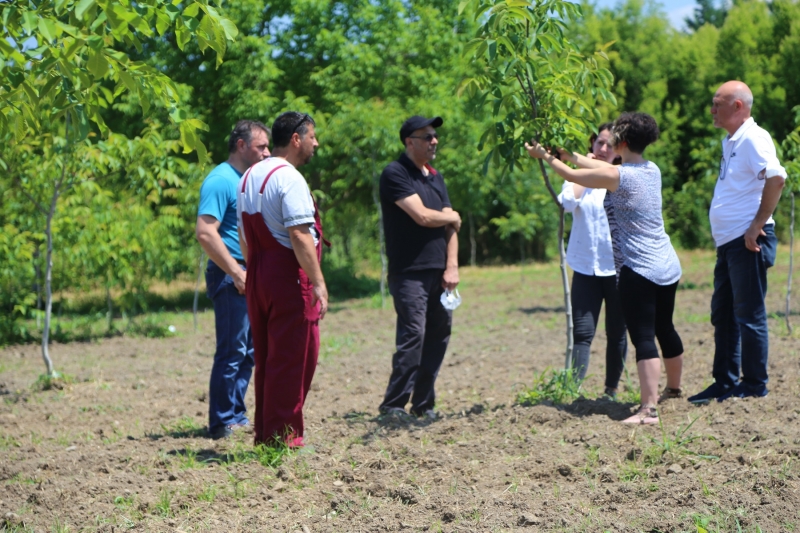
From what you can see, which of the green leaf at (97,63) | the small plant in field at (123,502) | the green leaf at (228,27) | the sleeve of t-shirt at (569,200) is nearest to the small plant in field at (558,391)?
the sleeve of t-shirt at (569,200)

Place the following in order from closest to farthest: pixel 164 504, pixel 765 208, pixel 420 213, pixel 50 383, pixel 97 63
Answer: pixel 97 63 → pixel 164 504 → pixel 765 208 → pixel 420 213 → pixel 50 383

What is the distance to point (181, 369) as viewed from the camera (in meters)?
8.61

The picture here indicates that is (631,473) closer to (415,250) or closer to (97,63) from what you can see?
(415,250)

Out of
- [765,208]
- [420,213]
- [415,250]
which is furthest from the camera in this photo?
[415,250]

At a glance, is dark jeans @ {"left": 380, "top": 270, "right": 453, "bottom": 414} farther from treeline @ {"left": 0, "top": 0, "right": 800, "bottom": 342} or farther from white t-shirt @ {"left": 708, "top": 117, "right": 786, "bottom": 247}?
white t-shirt @ {"left": 708, "top": 117, "right": 786, "bottom": 247}

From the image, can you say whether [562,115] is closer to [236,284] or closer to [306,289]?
[306,289]

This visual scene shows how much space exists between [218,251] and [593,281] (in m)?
2.60

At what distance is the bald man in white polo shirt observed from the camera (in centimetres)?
509

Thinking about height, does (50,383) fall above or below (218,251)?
below

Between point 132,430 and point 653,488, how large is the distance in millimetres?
3733

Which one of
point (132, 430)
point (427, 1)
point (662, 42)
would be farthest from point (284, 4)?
point (662, 42)

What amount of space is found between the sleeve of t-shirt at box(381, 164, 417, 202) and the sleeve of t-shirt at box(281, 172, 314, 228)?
1.06 metres

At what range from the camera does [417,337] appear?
5.41 metres

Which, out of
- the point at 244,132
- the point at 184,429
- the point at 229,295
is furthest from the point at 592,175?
the point at 184,429
